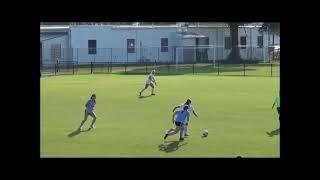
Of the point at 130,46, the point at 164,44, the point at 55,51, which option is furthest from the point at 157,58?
the point at 55,51

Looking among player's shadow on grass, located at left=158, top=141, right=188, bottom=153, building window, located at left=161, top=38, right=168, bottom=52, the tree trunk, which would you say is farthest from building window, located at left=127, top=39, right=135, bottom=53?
player's shadow on grass, located at left=158, top=141, right=188, bottom=153

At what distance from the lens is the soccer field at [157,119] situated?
1917 cm

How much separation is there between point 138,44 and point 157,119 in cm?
4780

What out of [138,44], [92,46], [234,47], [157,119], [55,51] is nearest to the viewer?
[157,119]

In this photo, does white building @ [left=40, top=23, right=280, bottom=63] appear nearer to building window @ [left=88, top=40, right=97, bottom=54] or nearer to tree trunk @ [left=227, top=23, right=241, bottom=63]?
building window @ [left=88, top=40, right=97, bottom=54]

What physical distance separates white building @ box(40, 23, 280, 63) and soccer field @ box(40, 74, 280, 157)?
2566 centimetres

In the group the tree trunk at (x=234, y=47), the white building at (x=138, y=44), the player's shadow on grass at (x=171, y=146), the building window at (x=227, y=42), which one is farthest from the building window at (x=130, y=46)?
the player's shadow on grass at (x=171, y=146)

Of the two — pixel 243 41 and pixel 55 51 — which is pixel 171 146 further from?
pixel 243 41

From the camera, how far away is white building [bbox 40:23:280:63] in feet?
236

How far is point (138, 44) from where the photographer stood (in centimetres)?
7369
